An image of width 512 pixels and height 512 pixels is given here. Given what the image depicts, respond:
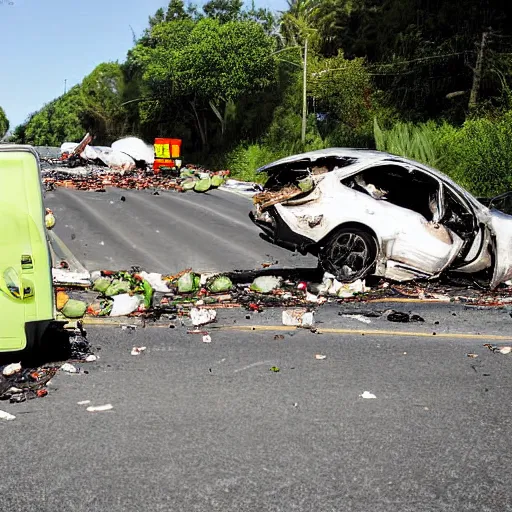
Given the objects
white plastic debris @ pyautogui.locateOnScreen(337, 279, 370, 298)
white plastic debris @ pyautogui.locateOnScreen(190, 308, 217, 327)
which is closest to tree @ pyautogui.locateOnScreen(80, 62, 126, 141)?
white plastic debris @ pyautogui.locateOnScreen(337, 279, 370, 298)

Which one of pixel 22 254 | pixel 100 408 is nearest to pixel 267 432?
pixel 100 408

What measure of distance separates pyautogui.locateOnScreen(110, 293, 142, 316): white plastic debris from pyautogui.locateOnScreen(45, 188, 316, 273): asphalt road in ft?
10.8

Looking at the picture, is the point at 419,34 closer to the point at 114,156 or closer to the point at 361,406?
the point at 114,156

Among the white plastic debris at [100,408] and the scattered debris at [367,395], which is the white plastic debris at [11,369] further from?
the scattered debris at [367,395]

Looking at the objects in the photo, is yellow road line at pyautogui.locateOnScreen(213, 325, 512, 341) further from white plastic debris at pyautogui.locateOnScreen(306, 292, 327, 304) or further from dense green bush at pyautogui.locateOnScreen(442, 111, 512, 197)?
dense green bush at pyautogui.locateOnScreen(442, 111, 512, 197)

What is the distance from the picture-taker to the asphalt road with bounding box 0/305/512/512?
385 centimetres

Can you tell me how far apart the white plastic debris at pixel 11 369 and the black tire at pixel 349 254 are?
210 inches

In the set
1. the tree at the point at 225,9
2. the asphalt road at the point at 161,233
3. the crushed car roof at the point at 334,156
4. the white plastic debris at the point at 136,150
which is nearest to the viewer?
the crushed car roof at the point at 334,156

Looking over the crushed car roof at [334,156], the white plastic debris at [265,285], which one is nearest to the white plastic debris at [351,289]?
the white plastic debris at [265,285]

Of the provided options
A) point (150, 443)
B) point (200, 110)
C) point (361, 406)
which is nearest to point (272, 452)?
point (150, 443)

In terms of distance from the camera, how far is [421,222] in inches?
391

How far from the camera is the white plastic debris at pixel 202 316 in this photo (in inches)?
317

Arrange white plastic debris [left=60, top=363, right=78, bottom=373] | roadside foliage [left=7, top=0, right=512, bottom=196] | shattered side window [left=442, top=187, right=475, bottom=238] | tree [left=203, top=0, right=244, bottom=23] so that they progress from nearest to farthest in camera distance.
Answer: white plastic debris [left=60, top=363, right=78, bottom=373], shattered side window [left=442, top=187, right=475, bottom=238], roadside foliage [left=7, top=0, right=512, bottom=196], tree [left=203, top=0, right=244, bottom=23]

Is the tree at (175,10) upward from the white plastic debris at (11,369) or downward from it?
upward
